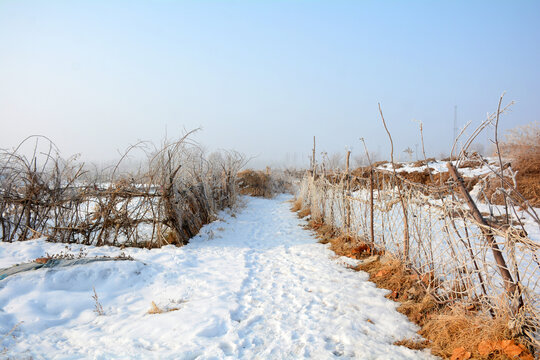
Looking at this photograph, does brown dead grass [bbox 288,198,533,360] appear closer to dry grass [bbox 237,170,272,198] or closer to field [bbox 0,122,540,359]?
field [bbox 0,122,540,359]

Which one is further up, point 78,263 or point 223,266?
point 78,263

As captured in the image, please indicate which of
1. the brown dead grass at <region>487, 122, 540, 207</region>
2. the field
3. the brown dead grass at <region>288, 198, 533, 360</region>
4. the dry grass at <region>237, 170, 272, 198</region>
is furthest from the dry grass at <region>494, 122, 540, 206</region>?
the dry grass at <region>237, 170, 272, 198</region>

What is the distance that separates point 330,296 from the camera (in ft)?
12.2

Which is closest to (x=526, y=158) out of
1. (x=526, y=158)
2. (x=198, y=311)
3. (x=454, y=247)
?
(x=526, y=158)

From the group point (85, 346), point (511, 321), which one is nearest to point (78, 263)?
point (85, 346)

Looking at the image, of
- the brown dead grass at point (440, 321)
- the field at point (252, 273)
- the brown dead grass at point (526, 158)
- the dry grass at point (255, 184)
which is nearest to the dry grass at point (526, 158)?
the brown dead grass at point (526, 158)

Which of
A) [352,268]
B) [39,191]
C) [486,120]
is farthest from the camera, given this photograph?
[39,191]

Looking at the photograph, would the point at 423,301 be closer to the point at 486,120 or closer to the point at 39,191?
the point at 486,120

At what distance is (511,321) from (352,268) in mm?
2617

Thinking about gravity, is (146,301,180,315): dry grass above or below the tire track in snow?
above

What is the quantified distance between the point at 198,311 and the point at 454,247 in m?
3.74

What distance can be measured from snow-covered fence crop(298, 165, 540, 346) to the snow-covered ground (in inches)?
25.6

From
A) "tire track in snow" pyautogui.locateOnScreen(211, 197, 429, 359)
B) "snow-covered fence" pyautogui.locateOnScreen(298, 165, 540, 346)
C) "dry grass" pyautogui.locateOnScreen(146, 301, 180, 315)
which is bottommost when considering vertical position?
"tire track in snow" pyautogui.locateOnScreen(211, 197, 429, 359)

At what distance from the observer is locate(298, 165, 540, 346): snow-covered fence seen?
2180 millimetres
